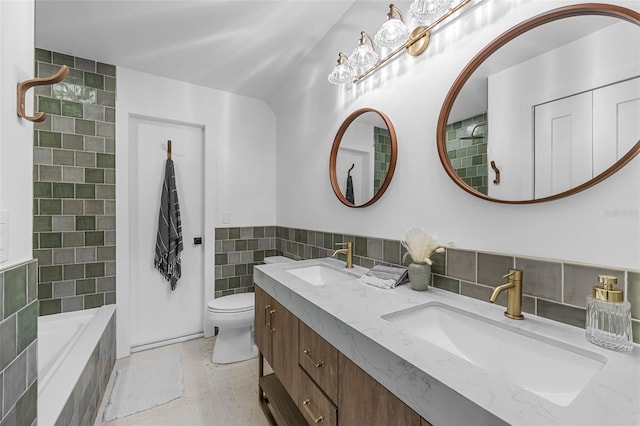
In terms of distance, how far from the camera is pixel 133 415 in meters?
1.62

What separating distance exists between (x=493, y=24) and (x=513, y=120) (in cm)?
38

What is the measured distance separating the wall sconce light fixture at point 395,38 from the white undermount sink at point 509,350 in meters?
1.22

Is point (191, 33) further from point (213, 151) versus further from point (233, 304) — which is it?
point (233, 304)

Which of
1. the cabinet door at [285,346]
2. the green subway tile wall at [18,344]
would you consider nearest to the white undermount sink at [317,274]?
the cabinet door at [285,346]

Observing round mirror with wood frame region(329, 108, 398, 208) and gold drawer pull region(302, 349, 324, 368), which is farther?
round mirror with wood frame region(329, 108, 398, 208)

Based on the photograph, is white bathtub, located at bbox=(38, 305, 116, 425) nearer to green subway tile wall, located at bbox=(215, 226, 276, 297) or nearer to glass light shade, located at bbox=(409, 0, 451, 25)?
green subway tile wall, located at bbox=(215, 226, 276, 297)

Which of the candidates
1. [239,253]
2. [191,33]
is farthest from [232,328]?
[191,33]

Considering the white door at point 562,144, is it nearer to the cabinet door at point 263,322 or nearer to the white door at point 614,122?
the white door at point 614,122

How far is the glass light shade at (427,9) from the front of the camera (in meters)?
1.15

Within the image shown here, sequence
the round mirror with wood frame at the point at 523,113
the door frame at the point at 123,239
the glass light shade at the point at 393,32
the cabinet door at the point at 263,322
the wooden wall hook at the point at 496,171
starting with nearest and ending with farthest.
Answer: the round mirror with wood frame at the point at 523,113, the wooden wall hook at the point at 496,171, the glass light shade at the point at 393,32, the cabinet door at the point at 263,322, the door frame at the point at 123,239

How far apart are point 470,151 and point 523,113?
0.21 m

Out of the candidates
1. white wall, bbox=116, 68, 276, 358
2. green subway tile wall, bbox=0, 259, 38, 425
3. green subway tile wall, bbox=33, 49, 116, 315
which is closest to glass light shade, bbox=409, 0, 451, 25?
green subway tile wall, bbox=0, 259, 38, 425

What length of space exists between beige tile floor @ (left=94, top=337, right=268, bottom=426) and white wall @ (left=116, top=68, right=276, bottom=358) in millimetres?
571

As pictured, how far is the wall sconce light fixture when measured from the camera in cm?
117
